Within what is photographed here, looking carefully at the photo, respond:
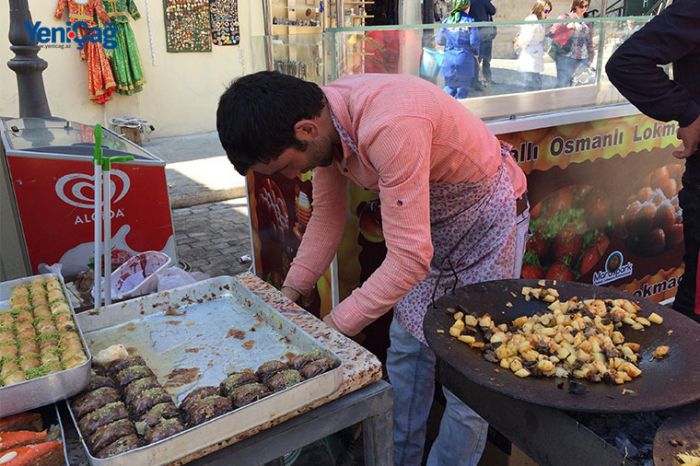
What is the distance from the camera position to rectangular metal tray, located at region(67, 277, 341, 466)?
4.29 ft

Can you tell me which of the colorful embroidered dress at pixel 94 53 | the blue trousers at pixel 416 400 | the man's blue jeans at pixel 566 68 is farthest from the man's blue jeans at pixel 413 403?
the colorful embroidered dress at pixel 94 53

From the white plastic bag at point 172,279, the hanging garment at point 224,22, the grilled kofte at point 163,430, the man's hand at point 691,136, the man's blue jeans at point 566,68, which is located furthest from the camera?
the hanging garment at point 224,22

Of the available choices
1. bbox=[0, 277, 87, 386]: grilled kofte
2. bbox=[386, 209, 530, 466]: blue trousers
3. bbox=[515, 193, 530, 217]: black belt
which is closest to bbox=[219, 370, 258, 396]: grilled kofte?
bbox=[0, 277, 87, 386]: grilled kofte

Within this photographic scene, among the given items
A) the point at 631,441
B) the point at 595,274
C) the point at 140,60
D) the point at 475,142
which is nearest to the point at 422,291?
the point at 475,142

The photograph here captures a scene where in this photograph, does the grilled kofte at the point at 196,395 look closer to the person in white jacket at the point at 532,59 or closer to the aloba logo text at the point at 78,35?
the person in white jacket at the point at 532,59

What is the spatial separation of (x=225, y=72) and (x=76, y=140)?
6051 mm

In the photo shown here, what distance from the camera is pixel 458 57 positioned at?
131 inches

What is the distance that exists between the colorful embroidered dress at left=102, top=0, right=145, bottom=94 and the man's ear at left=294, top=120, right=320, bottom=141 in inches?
306

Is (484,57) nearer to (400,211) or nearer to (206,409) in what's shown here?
(400,211)

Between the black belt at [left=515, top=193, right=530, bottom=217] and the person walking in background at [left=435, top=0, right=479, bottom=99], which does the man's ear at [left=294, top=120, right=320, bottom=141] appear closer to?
the black belt at [left=515, top=193, right=530, bottom=217]

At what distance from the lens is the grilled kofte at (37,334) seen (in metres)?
1.36

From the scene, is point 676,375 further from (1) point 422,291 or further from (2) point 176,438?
(2) point 176,438

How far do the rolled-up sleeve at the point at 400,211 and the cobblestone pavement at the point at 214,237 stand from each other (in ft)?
9.73

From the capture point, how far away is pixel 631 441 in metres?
1.42
